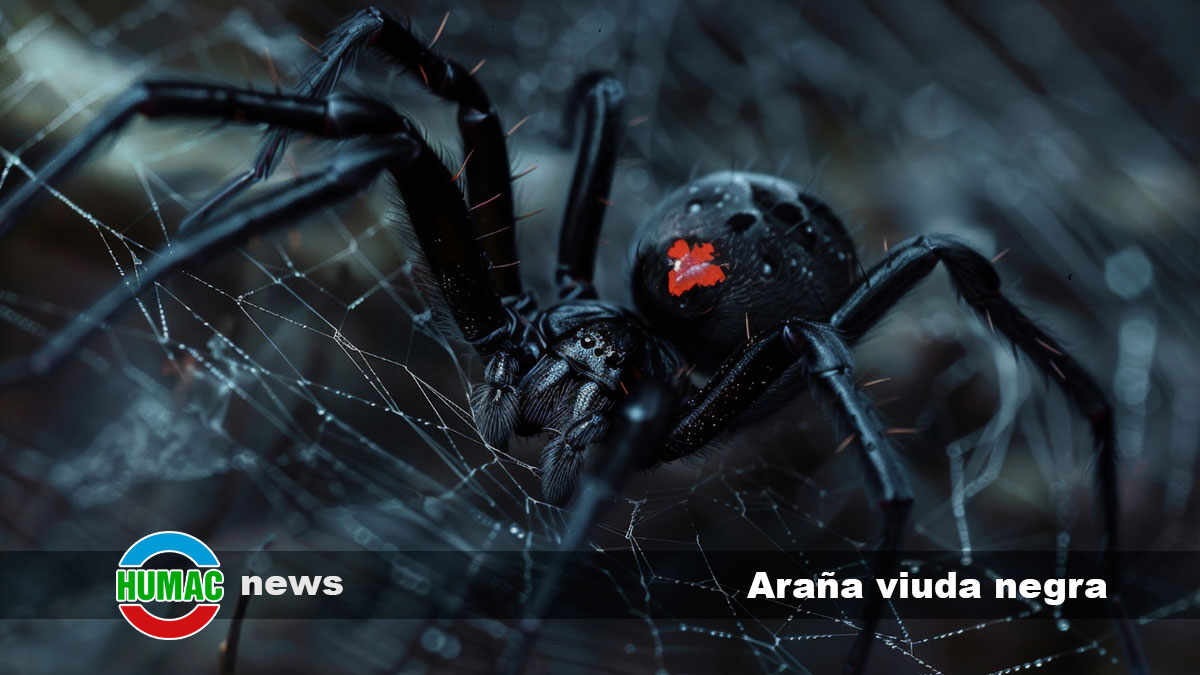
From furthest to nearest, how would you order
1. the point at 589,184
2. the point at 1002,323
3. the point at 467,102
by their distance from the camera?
the point at 589,184 < the point at 467,102 < the point at 1002,323

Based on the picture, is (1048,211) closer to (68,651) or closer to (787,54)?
(787,54)

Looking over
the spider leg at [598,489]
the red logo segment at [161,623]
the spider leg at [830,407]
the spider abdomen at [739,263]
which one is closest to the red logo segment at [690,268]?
the spider abdomen at [739,263]

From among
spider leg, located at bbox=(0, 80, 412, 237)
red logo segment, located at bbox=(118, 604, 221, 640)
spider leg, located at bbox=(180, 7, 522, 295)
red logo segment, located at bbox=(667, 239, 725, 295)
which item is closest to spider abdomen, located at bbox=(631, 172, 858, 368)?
red logo segment, located at bbox=(667, 239, 725, 295)

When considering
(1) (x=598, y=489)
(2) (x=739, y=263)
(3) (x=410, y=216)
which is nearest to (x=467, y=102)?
(3) (x=410, y=216)

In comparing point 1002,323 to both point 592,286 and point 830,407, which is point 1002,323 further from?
point 592,286

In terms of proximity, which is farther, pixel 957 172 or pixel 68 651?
pixel 957 172

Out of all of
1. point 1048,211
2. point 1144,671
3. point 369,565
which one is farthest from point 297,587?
point 1048,211
